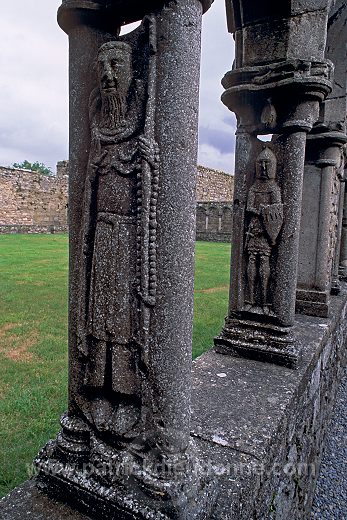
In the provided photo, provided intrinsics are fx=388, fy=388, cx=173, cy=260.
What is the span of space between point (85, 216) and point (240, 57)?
2.13 metres

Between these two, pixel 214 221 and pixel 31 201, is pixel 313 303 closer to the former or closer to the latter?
pixel 31 201

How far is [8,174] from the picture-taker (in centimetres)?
1923

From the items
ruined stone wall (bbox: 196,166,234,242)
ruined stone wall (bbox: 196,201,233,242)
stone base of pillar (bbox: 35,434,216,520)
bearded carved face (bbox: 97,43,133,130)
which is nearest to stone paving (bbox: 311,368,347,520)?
stone base of pillar (bbox: 35,434,216,520)

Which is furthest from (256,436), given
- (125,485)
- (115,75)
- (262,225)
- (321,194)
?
(321,194)

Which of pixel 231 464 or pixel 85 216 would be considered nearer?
pixel 85 216

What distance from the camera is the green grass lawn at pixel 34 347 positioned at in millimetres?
2713

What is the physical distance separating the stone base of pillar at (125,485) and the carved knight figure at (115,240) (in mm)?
115

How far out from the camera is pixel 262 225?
279cm

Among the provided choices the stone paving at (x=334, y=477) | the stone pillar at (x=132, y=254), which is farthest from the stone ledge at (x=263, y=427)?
the stone pillar at (x=132, y=254)

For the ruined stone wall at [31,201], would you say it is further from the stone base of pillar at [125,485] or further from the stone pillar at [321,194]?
the stone base of pillar at [125,485]

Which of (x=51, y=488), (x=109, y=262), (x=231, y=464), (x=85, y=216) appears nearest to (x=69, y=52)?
(x=85, y=216)

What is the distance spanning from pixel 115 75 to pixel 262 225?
5.85 feet

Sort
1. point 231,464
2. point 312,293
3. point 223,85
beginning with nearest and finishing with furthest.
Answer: point 231,464, point 223,85, point 312,293

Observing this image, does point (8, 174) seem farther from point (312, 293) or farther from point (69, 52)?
point (69, 52)
